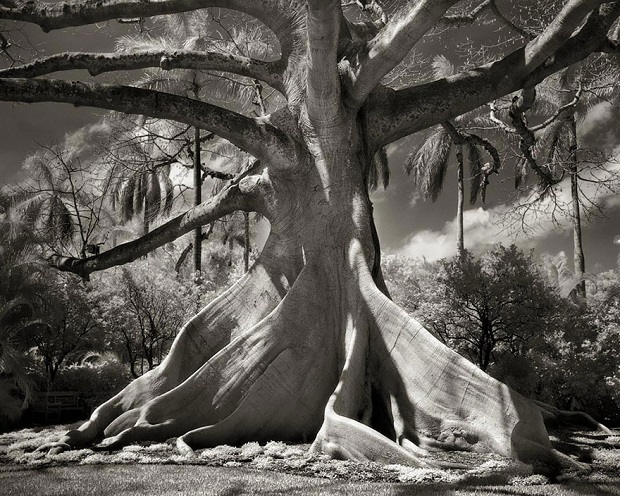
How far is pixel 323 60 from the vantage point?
854 cm

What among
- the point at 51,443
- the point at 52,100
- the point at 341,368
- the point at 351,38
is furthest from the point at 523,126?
the point at 51,443

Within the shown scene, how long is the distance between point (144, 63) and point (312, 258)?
157 inches

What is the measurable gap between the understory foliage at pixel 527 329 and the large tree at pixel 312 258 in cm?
671

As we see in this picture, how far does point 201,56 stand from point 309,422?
572 centimetres

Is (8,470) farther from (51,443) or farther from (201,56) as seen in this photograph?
(201,56)

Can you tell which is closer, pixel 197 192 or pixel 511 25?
pixel 511 25

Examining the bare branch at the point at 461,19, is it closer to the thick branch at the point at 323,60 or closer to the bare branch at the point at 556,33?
the bare branch at the point at 556,33

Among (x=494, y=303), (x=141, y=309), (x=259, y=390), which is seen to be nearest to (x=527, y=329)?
(x=494, y=303)

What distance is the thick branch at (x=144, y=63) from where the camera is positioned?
29.2ft

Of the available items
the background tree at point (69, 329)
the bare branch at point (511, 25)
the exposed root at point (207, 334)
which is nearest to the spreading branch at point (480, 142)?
the bare branch at point (511, 25)

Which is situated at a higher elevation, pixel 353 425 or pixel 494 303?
pixel 494 303

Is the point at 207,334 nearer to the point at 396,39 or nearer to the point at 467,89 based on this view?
the point at 396,39

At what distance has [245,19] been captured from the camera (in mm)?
16250

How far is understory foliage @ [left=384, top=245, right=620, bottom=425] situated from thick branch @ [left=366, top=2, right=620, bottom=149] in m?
6.63
